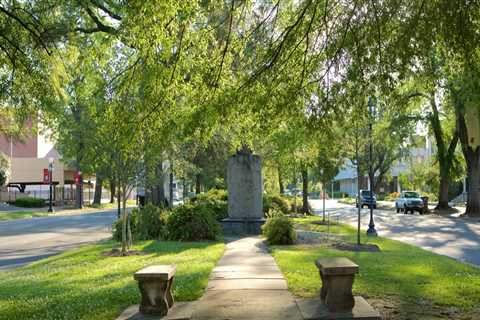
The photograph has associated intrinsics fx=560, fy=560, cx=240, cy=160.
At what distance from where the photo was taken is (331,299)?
7262 mm

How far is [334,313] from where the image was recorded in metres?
7.15

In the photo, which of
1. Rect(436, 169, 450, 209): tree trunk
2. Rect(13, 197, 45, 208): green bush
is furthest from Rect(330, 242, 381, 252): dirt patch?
Rect(13, 197, 45, 208): green bush

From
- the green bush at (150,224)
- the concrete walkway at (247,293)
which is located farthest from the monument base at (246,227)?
the concrete walkway at (247,293)

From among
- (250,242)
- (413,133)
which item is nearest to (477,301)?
(250,242)

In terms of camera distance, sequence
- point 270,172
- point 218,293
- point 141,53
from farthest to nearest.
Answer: point 270,172 < point 218,293 < point 141,53

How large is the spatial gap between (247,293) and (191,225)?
9673 millimetres

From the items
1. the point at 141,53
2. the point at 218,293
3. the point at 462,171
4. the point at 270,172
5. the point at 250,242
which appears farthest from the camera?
the point at 462,171

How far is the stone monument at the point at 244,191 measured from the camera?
21.2m

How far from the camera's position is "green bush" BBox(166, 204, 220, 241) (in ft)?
59.5

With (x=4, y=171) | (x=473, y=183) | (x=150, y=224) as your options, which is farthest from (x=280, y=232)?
(x=4, y=171)

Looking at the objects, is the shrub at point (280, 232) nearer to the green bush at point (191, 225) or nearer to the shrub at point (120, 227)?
the green bush at point (191, 225)

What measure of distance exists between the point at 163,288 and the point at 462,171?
4424cm

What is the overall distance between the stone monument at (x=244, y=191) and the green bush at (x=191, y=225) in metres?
2.63

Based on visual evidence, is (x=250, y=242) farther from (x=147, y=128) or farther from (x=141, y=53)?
(x=141, y=53)
